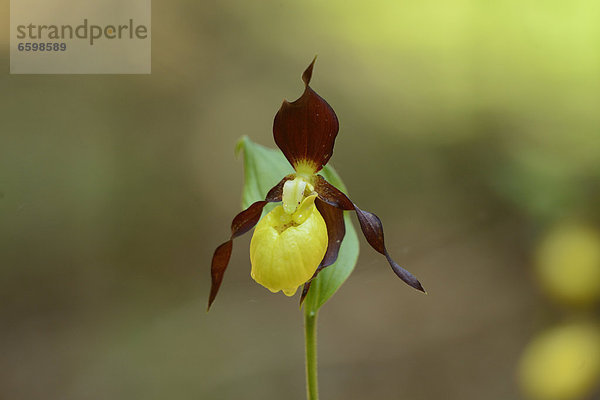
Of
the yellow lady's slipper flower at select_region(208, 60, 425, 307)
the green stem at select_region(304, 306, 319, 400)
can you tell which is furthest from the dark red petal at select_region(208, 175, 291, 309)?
the green stem at select_region(304, 306, 319, 400)

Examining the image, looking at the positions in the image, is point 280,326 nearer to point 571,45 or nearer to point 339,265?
point 339,265

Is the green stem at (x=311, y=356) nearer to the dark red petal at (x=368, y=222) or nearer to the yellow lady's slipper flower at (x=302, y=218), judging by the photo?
the yellow lady's slipper flower at (x=302, y=218)

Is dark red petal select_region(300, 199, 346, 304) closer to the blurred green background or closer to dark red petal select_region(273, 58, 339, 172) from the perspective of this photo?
dark red petal select_region(273, 58, 339, 172)

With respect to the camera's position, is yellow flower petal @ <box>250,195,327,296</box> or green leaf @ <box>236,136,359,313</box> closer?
yellow flower petal @ <box>250,195,327,296</box>

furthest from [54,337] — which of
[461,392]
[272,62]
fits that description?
[461,392]

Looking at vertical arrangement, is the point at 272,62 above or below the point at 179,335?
above

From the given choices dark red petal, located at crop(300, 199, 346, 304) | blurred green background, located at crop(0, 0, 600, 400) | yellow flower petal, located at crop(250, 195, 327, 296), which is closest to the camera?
yellow flower petal, located at crop(250, 195, 327, 296)

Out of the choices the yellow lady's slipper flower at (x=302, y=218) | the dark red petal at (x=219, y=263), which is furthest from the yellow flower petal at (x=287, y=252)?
the dark red petal at (x=219, y=263)
